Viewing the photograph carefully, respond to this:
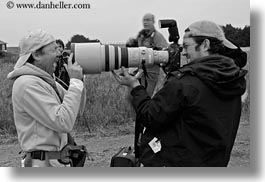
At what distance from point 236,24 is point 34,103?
1758 mm

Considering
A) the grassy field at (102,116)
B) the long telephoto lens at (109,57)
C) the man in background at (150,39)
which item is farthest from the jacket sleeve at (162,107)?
the grassy field at (102,116)

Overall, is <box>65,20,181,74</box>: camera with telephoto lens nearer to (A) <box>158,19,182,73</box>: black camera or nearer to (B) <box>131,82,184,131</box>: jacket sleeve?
(A) <box>158,19,182,73</box>: black camera

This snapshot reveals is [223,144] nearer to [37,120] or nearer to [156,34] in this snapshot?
[37,120]

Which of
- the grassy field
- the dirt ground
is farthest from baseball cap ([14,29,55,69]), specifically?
the grassy field

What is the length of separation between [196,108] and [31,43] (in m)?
0.75

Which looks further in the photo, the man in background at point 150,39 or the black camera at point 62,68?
the man in background at point 150,39

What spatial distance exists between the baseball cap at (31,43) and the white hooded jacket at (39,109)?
41mm

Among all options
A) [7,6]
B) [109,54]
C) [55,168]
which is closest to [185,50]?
[109,54]

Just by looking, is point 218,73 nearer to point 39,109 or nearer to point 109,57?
point 109,57

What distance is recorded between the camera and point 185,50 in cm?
161

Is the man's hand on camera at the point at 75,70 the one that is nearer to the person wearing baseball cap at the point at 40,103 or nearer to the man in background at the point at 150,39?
the person wearing baseball cap at the point at 40,103

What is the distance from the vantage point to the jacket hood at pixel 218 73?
1.46 metres

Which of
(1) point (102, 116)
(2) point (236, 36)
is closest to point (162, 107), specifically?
(2) point (236, 36)

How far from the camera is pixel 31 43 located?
1587 mm
